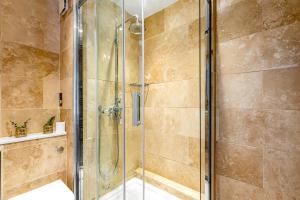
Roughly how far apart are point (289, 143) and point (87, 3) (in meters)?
1.61

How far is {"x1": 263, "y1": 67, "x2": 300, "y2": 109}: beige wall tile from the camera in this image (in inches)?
29.2

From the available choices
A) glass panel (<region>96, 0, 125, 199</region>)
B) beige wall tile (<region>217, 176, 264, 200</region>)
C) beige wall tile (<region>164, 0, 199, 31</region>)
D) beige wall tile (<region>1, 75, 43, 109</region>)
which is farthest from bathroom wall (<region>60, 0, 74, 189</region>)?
beige wall tile (<region>217, 176, 264, 200</region>)

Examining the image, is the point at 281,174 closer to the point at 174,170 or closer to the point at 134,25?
the point at 174,170

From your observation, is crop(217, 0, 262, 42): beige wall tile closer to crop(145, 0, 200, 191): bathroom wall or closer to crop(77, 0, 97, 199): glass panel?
crop(145, 0, 200, 191): bathroom wall

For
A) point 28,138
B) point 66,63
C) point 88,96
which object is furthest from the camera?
point 66,63

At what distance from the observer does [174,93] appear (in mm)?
1463

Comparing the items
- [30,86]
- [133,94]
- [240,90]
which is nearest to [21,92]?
[30,86]

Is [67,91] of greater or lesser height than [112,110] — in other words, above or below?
above

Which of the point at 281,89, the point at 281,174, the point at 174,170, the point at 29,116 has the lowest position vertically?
the point at 174,170

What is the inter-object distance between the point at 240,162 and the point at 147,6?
1.42 m

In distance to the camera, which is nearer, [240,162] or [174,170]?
[240,162]

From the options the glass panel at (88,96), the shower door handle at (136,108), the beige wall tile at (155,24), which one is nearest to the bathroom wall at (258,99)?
the shower door handle at (136,108)

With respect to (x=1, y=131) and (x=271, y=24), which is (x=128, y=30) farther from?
(x=1, y=131)

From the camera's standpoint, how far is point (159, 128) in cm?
158
